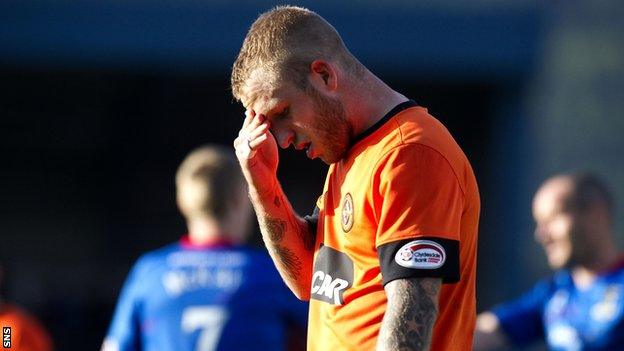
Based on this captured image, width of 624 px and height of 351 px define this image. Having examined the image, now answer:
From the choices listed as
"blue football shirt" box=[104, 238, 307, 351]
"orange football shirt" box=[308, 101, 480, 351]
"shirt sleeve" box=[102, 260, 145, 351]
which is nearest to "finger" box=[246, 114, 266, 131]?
"orange football shirt" box=[308, 101, 480, 351]

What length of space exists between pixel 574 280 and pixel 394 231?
12.2 feet

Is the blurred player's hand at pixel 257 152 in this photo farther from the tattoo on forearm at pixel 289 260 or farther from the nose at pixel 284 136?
the tattoo on forearm at pixel 289 260

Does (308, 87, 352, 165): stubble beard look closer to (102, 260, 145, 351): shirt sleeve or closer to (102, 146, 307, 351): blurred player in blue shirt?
(102, 146, 307, 351): blurred player in blue shirt

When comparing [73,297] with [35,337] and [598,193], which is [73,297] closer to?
[35,337]

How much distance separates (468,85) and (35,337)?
8.09 m

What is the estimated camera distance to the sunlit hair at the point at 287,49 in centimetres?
356

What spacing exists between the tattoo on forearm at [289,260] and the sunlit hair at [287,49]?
1.88 feet

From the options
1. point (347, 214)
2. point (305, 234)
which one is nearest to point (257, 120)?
point (347, 214)

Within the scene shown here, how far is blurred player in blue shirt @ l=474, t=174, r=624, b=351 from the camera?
6516 millimetres

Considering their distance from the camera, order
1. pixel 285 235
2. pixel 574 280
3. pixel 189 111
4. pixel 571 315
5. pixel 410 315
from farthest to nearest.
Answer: pixel 189 111 → pixel 574 280 → pixel 571 315 → pixel 285 235 → pixel 410 315

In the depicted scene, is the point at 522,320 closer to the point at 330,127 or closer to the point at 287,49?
the point at 330,127

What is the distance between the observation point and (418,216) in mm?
3326

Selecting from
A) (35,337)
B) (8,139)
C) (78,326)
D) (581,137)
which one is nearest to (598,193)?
(35,337)
